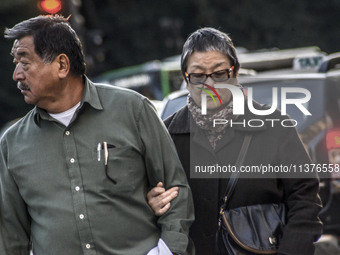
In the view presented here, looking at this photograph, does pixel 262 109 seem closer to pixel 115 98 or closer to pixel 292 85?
pixel 115 98

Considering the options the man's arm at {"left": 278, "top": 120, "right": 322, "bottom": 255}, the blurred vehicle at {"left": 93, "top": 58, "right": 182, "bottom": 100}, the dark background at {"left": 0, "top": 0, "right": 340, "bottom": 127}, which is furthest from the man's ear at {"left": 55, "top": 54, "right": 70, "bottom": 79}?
the dark background at {"left": 0, "top": 0, "right": 340, "bottom": 127}

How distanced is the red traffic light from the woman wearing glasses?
28.3 feet

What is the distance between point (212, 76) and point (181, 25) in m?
21.7

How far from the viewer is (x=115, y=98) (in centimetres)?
333

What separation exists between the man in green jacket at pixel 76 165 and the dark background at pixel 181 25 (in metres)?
20.0

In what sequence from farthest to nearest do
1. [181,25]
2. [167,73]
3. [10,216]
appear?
[181,25]
[167,73]
[10,216]

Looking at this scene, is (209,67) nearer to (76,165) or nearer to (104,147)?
(104,147)

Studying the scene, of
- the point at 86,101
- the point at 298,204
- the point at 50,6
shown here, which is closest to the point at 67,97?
the point at 86,101

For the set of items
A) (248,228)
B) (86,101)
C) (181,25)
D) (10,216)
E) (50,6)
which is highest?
(86,101)

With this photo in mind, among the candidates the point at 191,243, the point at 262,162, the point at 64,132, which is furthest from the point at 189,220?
the point at 64,132

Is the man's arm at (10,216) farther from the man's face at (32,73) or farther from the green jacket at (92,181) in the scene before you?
the man's face at (32,73)

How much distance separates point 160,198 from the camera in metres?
3.25

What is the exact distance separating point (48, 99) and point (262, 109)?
105 cm

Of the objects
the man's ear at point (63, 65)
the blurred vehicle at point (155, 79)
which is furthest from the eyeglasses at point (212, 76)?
the blurred vehicle at point (155, 79)
